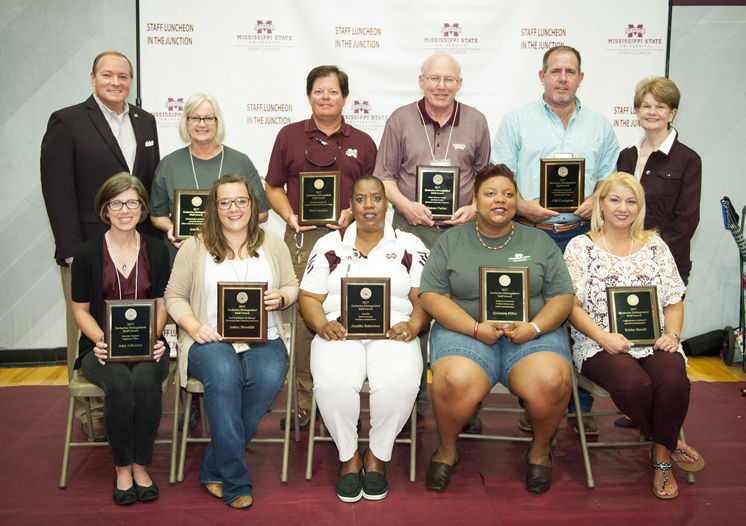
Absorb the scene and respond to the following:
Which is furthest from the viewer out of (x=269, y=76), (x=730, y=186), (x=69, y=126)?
(x=730, y=186)

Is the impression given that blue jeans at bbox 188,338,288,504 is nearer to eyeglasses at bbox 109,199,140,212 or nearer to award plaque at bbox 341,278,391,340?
award plaque at bbox 341,278,391,340

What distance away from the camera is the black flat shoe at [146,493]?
9.95 feet

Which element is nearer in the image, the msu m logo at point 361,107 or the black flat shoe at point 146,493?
the black flat shoe at point 146,493

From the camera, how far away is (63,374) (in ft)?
16.8

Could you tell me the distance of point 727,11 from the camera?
5.41 metres

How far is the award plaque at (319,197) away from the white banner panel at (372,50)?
1.71 metres

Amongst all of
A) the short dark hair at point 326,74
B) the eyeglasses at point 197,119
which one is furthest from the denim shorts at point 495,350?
the eyeglasses at point 197,119

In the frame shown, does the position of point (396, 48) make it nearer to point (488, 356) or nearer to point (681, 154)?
point (681, 154)

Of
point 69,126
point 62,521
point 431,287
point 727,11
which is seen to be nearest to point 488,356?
point 431,287

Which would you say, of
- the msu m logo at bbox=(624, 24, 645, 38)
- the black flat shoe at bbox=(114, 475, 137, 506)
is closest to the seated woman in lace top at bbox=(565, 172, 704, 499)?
the msu m logo at bbox=(624, 24, 645, 38)

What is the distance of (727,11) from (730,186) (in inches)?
61.0

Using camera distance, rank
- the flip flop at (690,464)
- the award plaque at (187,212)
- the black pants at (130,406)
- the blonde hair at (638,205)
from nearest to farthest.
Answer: the black pants at (130,406) < the flip flop at (690,464) < the blonde hair at (638,205) < the award plaque at (187,212)

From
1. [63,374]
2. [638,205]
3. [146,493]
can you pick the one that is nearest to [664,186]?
[638,205]

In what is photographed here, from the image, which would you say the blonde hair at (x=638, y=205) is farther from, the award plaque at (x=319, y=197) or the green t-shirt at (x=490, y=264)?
the award plaque at (x=319, y=197)
